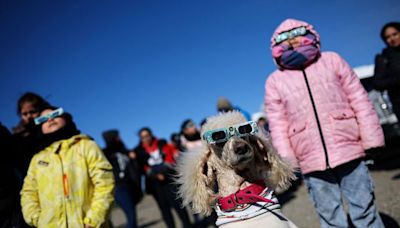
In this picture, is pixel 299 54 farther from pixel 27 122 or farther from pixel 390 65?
pixel 27 122

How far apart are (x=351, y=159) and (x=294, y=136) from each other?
0.45 meters

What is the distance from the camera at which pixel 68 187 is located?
99.7 inches

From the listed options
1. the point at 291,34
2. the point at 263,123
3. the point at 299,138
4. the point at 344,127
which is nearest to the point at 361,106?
the point at 344,127

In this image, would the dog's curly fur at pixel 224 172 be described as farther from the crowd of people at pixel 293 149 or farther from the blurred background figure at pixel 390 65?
the blurred background figure at pixel 390 65

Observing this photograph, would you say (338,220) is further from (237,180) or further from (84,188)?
(84,188)

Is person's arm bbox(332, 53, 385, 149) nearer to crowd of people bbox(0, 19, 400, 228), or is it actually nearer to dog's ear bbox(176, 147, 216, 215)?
crowd of people bbox(0, 19, 400, 228)

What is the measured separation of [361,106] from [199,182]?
1.43 meters

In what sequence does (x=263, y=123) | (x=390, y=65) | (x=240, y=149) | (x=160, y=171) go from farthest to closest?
(x=263, y=123) → (x=160, y=171) → (x=390, y=65) → (x=240, y=149)

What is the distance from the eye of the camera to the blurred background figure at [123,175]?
5.14 meters

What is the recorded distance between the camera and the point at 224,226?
1.93m

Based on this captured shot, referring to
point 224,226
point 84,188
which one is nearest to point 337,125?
point 224,226

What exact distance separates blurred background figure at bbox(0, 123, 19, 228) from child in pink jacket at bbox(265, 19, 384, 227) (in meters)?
2.28

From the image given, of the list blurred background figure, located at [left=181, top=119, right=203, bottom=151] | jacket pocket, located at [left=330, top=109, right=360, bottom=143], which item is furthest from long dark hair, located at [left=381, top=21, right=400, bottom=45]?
Answer: blurred background figure, located at [left=181, top=119, right=203, bottom=151]

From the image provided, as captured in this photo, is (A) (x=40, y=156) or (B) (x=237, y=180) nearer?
(B) (x=237, y=180)
